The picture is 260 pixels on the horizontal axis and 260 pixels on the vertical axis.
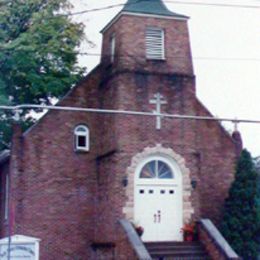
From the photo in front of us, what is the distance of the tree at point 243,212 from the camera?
27.4 metres

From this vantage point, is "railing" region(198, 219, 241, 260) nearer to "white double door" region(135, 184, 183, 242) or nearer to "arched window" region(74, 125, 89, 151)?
"white double door" region(135, 184, 183, 242)

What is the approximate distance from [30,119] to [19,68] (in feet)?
11.1

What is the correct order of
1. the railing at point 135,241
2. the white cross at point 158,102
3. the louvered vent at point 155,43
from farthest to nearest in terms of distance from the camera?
the louvered vent at point 155,43 → the white cross at point 158,102 → the railing at point 135,241

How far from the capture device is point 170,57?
93.2 ft

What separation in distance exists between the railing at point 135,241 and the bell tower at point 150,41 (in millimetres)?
6109

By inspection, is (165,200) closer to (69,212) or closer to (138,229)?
(138,229)

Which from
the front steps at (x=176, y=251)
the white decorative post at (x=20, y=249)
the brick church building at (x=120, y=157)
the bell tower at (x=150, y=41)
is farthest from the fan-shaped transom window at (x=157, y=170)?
the white decorative post at (x=20, y=249)

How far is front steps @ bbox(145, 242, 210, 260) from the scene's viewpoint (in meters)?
25.2

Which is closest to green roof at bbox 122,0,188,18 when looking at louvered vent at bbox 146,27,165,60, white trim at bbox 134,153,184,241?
louvered vent at bbox 146,27,165,60

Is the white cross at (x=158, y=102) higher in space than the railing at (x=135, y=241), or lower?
higher

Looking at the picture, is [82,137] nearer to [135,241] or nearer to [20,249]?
[135,241]

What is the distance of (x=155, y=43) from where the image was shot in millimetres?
28516

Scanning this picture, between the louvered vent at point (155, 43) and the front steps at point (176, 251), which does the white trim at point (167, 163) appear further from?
the louvered vent at point (155, 43)

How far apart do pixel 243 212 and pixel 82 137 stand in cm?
705
